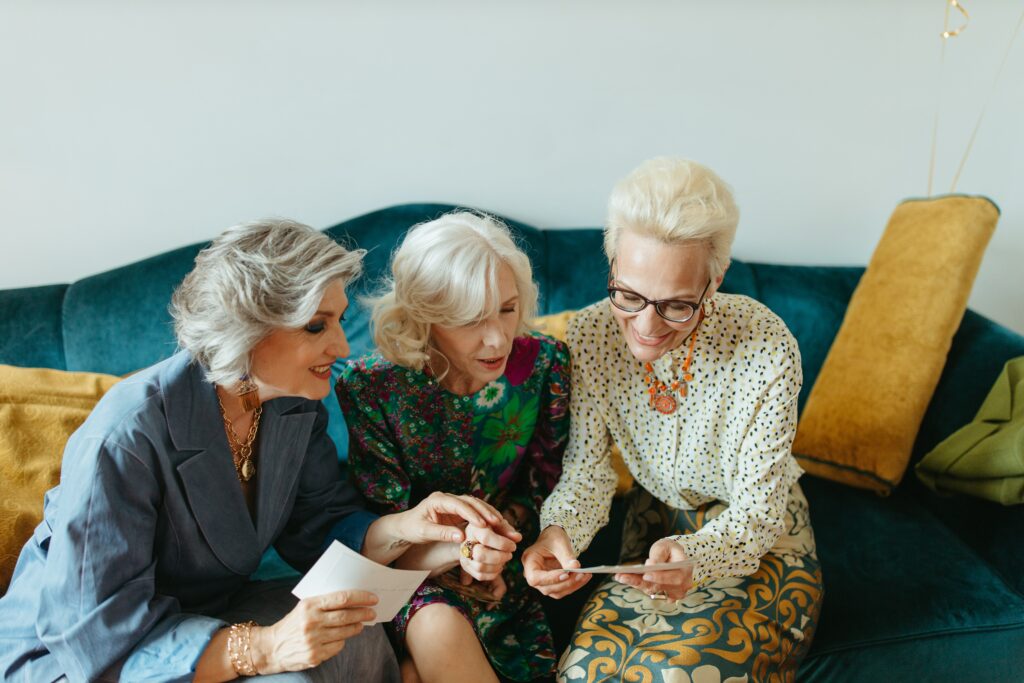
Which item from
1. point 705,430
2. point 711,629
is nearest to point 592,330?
point 705,430

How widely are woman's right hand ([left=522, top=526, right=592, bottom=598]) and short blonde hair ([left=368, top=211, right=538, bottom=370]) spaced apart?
437mm

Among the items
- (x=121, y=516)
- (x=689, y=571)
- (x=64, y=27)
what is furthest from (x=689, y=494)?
(x=64, y=27)

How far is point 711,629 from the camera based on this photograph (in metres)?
1.64

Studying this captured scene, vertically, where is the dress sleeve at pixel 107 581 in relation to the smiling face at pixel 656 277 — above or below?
below

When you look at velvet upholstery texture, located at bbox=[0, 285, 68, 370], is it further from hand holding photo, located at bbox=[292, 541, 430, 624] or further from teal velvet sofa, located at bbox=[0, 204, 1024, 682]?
hand holding photo, located at bbox=[292, 541, 430, 624]

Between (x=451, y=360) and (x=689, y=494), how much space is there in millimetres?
660

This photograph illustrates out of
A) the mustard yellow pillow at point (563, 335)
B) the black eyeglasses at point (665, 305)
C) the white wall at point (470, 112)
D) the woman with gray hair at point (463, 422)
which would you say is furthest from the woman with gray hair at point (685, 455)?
the white wall at point (470, 112)

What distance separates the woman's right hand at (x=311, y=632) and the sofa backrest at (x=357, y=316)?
0.94 meters

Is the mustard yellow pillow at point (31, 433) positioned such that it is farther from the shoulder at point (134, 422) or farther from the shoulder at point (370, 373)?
the shoulder at point (370, 373)

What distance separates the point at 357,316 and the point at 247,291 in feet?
3.46

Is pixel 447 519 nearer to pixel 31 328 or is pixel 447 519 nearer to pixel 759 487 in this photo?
pixel 759 487

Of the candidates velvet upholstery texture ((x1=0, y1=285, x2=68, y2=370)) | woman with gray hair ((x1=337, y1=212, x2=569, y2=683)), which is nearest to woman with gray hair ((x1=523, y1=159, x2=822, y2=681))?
woman with gray hair ((x1=337, y1=212, x2=569, y2=683))

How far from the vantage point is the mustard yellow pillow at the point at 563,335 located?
2.20 meters

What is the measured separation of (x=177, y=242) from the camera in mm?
2508
